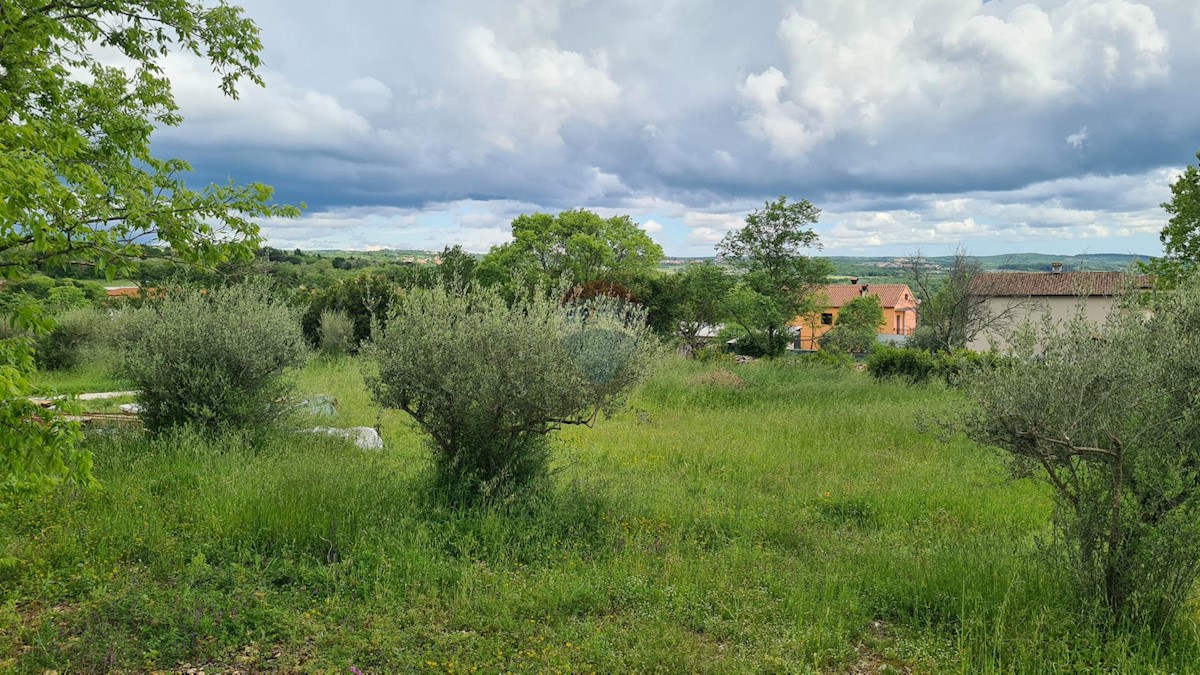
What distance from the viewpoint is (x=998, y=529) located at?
621 centimetres

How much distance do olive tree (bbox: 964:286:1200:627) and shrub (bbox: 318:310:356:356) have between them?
18.0 meters

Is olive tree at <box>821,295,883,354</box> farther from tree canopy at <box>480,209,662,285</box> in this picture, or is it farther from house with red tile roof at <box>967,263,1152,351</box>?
tree canopy at <box>480,209,662,285</box>

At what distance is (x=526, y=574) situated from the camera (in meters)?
4.82

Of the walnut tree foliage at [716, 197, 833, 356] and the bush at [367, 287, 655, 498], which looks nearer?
the bush at [367, 287, 655, 498]

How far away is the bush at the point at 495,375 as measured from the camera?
590 centimetres

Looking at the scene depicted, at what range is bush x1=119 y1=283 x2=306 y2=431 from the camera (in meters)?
7.96

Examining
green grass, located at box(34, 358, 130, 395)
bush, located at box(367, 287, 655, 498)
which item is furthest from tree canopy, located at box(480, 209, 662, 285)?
bush, located at box(367, 287, 655, 498)

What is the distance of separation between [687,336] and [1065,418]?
23.2 metres

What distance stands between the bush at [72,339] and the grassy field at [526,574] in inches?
411

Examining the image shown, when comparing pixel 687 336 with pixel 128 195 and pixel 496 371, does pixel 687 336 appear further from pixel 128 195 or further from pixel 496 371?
pixel 128 195

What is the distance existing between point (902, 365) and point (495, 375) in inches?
566

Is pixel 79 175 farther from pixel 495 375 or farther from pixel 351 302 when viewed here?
pixel 351 302

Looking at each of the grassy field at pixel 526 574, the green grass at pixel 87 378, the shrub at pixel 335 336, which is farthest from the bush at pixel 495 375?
the shrub at pixel 335 336

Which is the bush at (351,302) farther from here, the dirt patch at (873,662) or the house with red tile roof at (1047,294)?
the dirt patch at (873,662)
